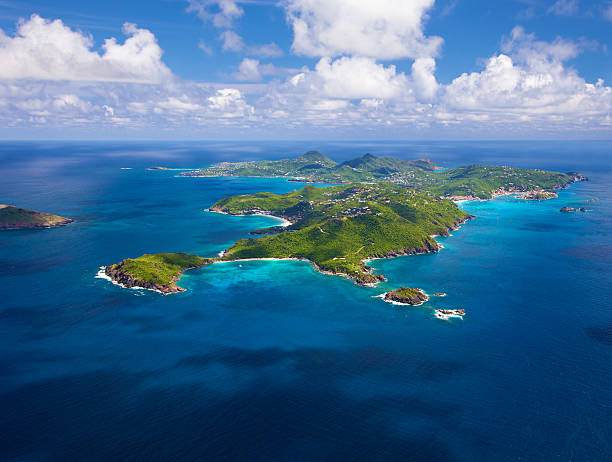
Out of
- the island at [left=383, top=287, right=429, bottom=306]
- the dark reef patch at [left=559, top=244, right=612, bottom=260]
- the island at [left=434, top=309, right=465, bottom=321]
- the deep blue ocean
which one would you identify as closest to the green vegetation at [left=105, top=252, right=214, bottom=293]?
the deep blue ocean

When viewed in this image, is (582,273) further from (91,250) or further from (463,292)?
(91,250)

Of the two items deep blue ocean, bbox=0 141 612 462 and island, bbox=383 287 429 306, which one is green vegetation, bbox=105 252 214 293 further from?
island, bbox=383 287 429 306

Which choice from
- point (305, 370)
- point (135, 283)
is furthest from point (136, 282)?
point (305, 370)

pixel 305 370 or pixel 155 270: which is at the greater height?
pixel 155 270

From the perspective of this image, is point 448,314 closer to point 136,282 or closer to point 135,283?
point 136,282

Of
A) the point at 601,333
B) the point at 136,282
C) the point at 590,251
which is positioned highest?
the point at 590,251

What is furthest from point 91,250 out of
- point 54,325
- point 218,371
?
point 218,371

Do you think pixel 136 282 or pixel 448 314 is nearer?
pixel 448 314

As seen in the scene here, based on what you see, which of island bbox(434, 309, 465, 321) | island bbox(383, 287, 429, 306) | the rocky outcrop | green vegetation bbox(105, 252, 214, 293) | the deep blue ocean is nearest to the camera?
the deep blue ocean
